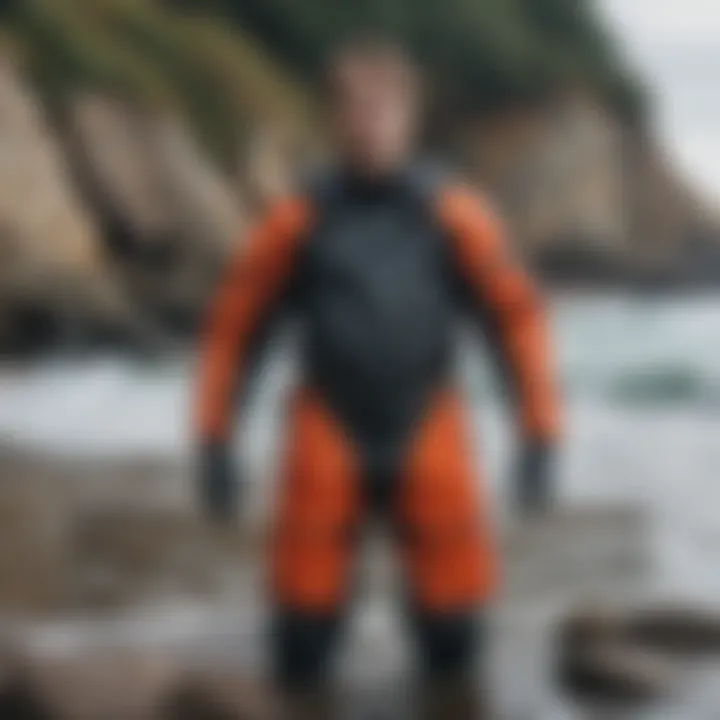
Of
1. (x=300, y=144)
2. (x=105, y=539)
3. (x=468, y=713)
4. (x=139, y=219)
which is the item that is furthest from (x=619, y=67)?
(x=139, y=219)

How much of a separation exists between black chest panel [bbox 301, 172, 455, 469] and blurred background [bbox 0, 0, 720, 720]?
0.22m

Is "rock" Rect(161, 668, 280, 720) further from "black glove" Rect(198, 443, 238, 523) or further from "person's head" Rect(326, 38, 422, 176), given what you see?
"person's head" Rect(326, 38, 422, 176)

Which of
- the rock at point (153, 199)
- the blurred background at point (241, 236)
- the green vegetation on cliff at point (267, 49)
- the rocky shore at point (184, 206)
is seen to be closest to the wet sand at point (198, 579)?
the blurred background at point (241, 236)

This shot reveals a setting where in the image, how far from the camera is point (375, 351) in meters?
1.87

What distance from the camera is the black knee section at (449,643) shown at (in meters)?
1.97

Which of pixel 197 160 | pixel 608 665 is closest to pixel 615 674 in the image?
pixel 608 665

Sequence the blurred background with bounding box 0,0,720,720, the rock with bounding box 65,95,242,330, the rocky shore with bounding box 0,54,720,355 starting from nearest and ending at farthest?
the blurred background with bounding box 0,0,720,720 < the rocky shore with bounding box 0,54,720,355 < the rock with bounding box 65,95,242,330

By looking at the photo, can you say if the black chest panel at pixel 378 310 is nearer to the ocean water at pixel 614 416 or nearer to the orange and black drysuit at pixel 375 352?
the orange and black drysuit at pixel 375 352

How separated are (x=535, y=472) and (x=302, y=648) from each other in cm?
26

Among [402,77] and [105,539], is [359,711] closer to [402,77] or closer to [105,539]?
[402,77]

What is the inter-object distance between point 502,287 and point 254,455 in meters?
1.17

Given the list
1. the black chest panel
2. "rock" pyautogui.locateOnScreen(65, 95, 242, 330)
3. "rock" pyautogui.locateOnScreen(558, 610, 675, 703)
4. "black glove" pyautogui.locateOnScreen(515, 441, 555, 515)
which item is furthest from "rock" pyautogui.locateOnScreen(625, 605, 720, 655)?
"rock" pyautogui.locateOnScreen(65, 95, 242, 330)

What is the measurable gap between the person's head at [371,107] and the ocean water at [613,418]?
920 mm

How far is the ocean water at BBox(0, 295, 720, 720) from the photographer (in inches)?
122
